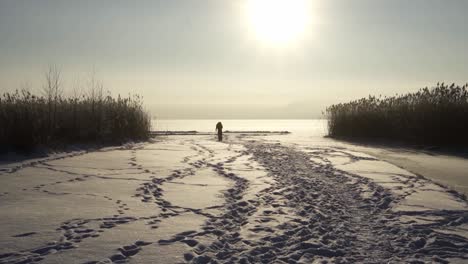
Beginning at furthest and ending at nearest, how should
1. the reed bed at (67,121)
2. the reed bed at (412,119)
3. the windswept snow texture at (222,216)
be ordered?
1. the reed bed at (412,119)
2. the reed bed at (67,121)
3. the windswept snow texture at (222,216)

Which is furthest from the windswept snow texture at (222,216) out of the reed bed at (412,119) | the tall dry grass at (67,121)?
the reed bed at (412,119)

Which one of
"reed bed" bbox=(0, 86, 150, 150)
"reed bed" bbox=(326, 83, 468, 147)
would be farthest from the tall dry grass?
"reed bed" bbox=(326, 83, 468, 147)

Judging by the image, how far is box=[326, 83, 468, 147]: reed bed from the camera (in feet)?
49.0

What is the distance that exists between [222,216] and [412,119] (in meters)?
14.9

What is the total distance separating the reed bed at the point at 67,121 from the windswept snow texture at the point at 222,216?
84.1 inches

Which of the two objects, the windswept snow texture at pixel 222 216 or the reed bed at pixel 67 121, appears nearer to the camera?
the windswept snow texture at pixel 222 216

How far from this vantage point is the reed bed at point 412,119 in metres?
14.9

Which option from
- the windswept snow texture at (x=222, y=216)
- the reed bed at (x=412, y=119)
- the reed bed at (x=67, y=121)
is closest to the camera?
the windswept snow texture at (x=222, y=216)

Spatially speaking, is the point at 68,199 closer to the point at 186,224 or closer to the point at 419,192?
the point at 186,224

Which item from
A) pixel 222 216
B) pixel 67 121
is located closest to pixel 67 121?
pixel 67 121

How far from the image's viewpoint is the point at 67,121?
44.1 ft

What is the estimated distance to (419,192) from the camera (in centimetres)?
620

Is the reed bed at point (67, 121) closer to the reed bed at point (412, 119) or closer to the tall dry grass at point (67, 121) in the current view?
the tall dry grass at point (67, 121)

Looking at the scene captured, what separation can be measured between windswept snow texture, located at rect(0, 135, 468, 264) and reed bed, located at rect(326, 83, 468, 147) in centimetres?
849
